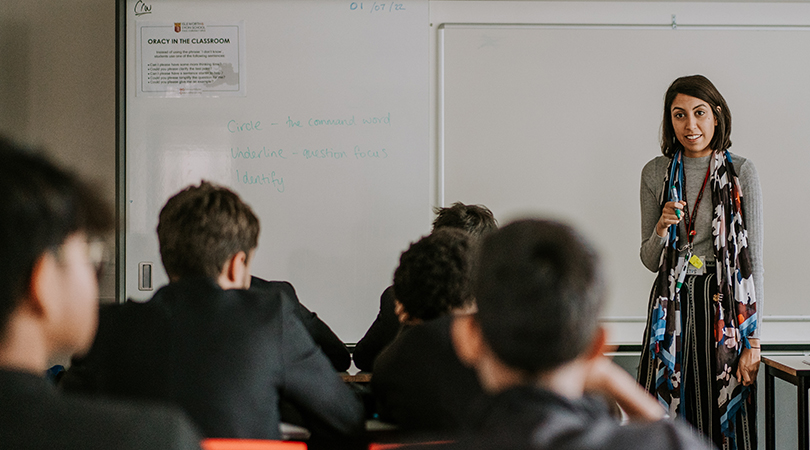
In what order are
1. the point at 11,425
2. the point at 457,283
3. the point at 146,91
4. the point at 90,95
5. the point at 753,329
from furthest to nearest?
the point at 90,95 → the point at 146,91 → the point at 753,329 → the point at 457,283 → the point at 11,425

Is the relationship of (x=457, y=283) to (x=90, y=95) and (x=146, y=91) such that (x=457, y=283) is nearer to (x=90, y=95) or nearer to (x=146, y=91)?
(x=146, y=91)

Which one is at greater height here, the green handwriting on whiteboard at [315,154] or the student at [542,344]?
the green handwriting on whiteboard at [315,154]

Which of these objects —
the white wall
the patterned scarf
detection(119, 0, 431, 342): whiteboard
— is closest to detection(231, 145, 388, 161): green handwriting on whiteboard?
detection(119, 0, 431, 342): whiteboard

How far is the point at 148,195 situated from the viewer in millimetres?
2654

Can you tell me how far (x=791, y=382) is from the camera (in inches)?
83.0

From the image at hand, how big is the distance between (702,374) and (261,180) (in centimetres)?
203

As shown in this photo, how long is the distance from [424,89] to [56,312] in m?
2.18

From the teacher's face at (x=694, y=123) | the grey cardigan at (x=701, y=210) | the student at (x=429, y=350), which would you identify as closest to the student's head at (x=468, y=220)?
the student at (x=429, y=350)

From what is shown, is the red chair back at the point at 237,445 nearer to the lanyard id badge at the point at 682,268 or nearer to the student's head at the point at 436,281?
the student's head at the point at 436,281

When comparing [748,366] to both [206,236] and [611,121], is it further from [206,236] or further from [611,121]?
[206,236]

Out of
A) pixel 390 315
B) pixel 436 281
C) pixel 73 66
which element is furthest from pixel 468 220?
pixel 73 66

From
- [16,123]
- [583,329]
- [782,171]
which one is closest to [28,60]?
[16,123]

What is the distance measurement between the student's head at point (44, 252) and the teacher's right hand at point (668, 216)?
2.03 metres

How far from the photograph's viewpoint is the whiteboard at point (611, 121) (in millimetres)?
2768
